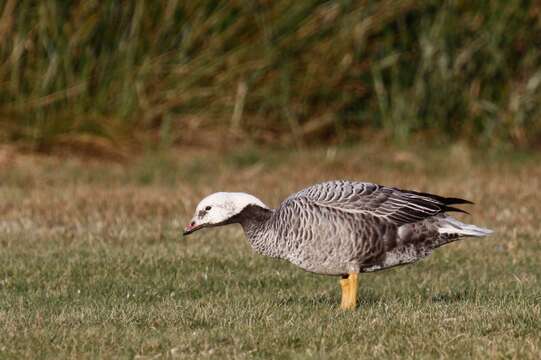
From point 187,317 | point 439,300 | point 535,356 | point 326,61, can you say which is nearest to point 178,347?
point 187,317

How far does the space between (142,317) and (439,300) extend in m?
1.91

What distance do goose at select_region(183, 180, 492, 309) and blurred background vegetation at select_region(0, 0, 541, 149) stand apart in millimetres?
6846

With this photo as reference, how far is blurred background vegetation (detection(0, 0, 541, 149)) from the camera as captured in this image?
1327 centimetres

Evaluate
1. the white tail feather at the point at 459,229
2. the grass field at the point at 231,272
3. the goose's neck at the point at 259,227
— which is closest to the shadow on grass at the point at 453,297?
the grass field at the point at 231,272

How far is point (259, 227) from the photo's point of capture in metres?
6.70

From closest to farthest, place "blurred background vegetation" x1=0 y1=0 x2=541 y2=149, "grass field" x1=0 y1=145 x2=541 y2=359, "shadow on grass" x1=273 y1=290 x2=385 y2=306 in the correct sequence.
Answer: "grass field" x1=0 y1=145 x2=541 y2=359
"shadow on grass" x1=273 y1=290 x2=385 y2=306
"blurred background vegetation" x1=0 y1=0 x2=541 y2=149

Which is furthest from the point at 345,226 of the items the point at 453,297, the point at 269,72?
the point at 269,72

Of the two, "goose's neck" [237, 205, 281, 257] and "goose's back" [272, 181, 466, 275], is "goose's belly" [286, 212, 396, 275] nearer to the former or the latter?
"goose's back" [272, 181, 466, 275]

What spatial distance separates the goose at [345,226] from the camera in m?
6.56

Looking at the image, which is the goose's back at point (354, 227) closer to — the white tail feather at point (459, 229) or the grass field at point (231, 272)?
the white tail feather at point (459, 229)

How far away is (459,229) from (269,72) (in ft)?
25.5

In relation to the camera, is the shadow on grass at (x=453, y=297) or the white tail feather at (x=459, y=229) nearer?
the white tail feather at (x=459, y=229)

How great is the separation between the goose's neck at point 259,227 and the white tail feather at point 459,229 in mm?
980


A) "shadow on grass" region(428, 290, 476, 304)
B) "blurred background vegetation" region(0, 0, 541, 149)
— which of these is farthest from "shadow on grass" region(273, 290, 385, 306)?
"blurred background vegetation" region(0, 0, 541, 149)
